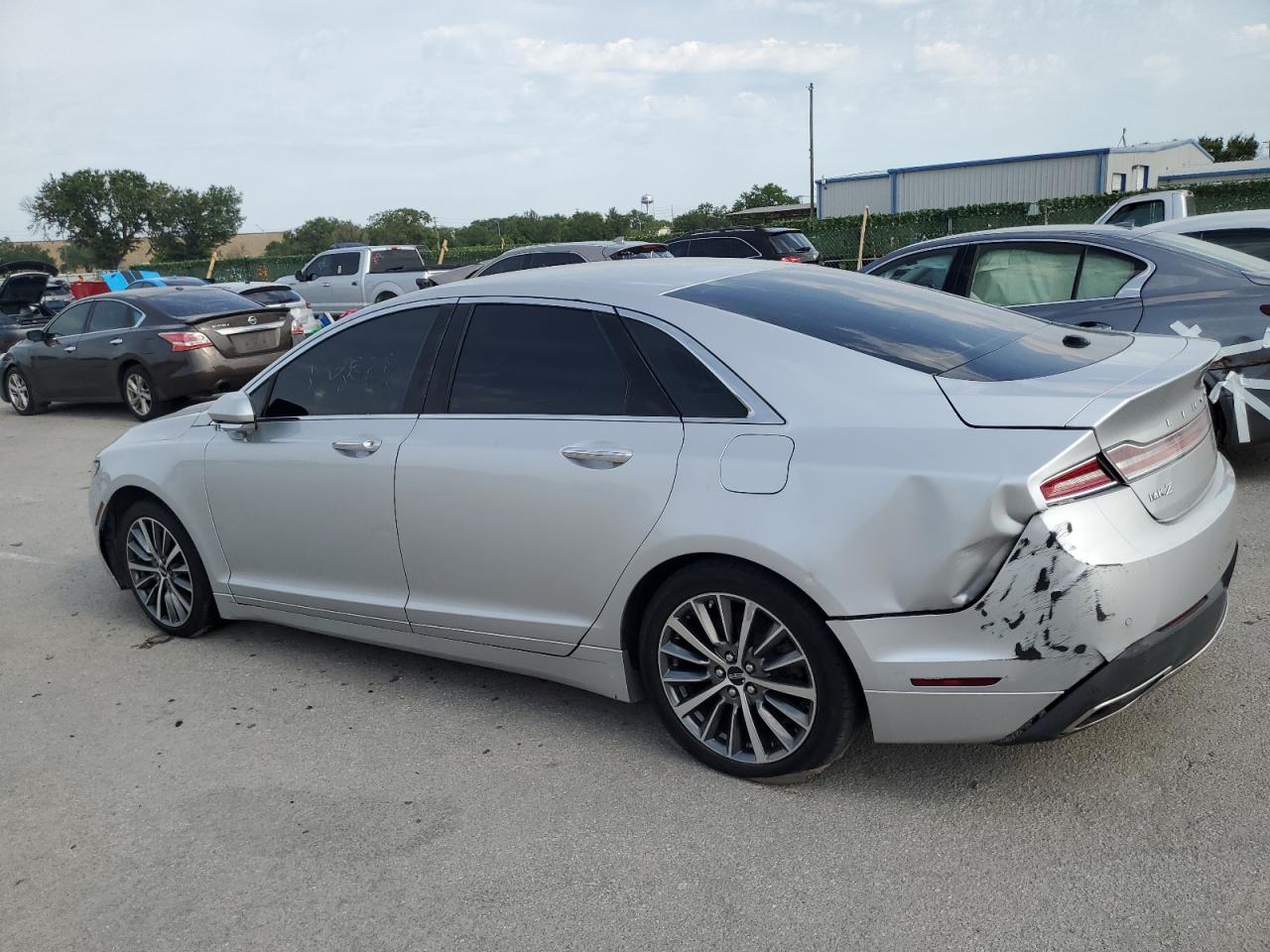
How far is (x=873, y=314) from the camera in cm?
379

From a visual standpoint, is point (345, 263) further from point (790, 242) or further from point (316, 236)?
point (316, 236)

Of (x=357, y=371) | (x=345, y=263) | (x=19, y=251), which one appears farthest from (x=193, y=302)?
(x=19, y=251)

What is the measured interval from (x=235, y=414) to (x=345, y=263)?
61.7 ft

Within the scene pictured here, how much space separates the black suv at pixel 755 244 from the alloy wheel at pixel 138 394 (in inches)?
391

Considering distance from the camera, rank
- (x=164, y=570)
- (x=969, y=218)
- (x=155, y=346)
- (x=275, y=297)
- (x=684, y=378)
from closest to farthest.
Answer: (x=684, y=378)
(x=164, y=570)
(x=155, y=346)
(x=275, y=297)
(x=969, y=218)

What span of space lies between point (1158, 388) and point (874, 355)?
826 millimetres

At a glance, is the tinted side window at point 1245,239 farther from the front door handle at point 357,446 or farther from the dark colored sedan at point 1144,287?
the front door handle at point 357,446

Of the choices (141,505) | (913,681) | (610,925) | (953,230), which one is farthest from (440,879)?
(953,230)

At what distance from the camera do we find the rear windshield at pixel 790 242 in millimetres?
20016

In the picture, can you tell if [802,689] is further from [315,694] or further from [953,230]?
[953,230]

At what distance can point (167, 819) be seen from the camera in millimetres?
3615

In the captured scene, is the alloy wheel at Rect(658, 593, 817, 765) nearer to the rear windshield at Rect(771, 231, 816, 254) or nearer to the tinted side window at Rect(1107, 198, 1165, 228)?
the tinted side window at Rect(1107, 198, 1165, 228)

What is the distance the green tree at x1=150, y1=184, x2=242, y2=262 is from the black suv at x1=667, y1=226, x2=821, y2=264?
5505 cm

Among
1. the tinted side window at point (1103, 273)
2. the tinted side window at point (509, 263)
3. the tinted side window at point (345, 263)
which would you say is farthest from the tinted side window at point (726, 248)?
the tinted side window at point (1103, 273)
